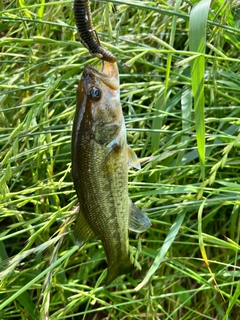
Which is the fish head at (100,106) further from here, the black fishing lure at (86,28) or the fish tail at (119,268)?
the fish tail at (119,268)

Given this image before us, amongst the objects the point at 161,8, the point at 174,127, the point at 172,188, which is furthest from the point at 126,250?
the point at 174,127

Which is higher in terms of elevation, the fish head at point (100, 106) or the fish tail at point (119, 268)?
the fish head at point (100, 106)

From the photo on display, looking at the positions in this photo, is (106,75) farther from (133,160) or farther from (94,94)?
(133,160)

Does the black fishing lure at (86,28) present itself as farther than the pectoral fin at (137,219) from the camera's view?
No

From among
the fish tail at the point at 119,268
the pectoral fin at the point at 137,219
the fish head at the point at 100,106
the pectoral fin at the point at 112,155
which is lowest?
the fish tail at the point at 119,268

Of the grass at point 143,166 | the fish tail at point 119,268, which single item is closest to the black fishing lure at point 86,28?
the grass at point 143,166

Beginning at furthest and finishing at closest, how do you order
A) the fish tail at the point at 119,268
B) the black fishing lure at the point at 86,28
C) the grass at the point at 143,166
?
the grass at the point at 143,166, the fish tail at the point at 119,268, the black fishing lure at the point at 86,28

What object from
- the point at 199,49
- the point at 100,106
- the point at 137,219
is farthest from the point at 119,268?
the point at 199,49
